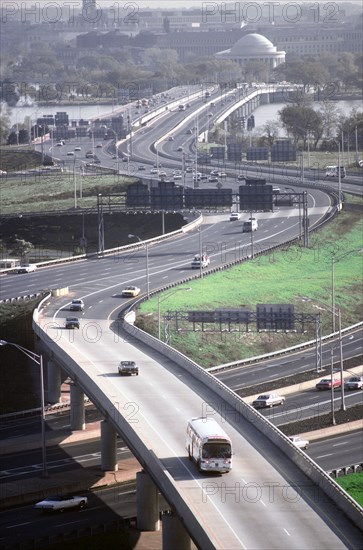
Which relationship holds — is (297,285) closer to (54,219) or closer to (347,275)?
(347,275)

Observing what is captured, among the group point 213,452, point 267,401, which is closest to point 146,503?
point 213,452

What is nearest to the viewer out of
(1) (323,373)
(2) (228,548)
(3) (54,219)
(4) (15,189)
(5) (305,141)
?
(2) (228,548)

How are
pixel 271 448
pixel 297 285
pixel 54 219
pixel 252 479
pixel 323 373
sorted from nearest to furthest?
pixel 252 479 < pixel 271 448 < pixel 323 373 < pixel 297 285 < pixel 54 219

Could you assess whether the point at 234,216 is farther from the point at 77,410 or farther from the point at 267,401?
the point at 77,410

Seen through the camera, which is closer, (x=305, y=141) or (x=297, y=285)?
(x=297, y=285)

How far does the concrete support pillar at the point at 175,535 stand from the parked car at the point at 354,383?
2633 cm

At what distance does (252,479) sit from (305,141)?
12640cm

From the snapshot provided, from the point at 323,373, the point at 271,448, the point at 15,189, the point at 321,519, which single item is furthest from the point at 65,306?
the point at 15,189

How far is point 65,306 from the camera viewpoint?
69.8 m

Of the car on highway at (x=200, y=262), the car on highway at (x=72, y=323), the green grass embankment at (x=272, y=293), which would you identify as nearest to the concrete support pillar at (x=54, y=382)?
the car on highway at (x=72, y=323)

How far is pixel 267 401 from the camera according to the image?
59.5 meters

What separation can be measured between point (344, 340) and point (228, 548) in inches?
1595

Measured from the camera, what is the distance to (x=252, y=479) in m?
38.6

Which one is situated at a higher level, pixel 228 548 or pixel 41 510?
pixel 228 548
